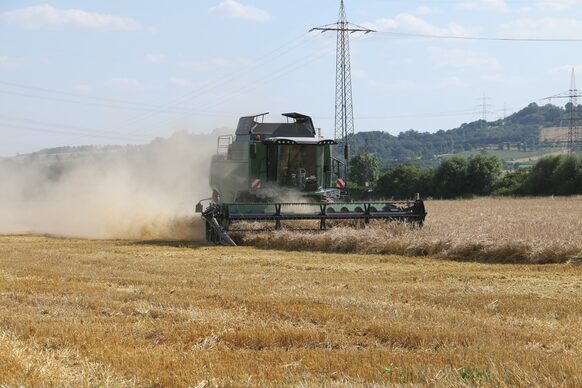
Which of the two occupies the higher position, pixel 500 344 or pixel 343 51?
pixel 343 51

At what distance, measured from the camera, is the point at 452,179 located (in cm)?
6912

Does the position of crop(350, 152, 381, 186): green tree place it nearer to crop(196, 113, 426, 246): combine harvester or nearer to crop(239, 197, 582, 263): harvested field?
crop(196, 113, 426, 246): combine harvester

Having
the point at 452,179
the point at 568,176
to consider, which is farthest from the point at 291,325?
the point at 452,179

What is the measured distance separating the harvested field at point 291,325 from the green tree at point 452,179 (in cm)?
5609

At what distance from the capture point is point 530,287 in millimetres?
10531

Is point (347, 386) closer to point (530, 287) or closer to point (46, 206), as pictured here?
point (530, 287)

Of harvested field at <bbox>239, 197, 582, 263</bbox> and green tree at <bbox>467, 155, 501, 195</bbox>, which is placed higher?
green tree at <bbox>467, 155, 501, 195</bbox>

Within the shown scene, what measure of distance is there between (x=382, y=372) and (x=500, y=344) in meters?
1.57

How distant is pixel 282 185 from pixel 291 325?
44.3ft

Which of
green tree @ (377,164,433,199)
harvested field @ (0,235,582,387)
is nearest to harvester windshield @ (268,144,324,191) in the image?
harvested field @ (0,235,582,387)

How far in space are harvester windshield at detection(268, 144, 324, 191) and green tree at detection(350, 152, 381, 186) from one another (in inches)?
2203

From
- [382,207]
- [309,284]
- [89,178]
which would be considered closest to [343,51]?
[89,178]

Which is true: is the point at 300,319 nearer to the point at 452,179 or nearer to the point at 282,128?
the point at 282,128

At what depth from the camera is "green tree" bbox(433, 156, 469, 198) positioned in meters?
68.6
